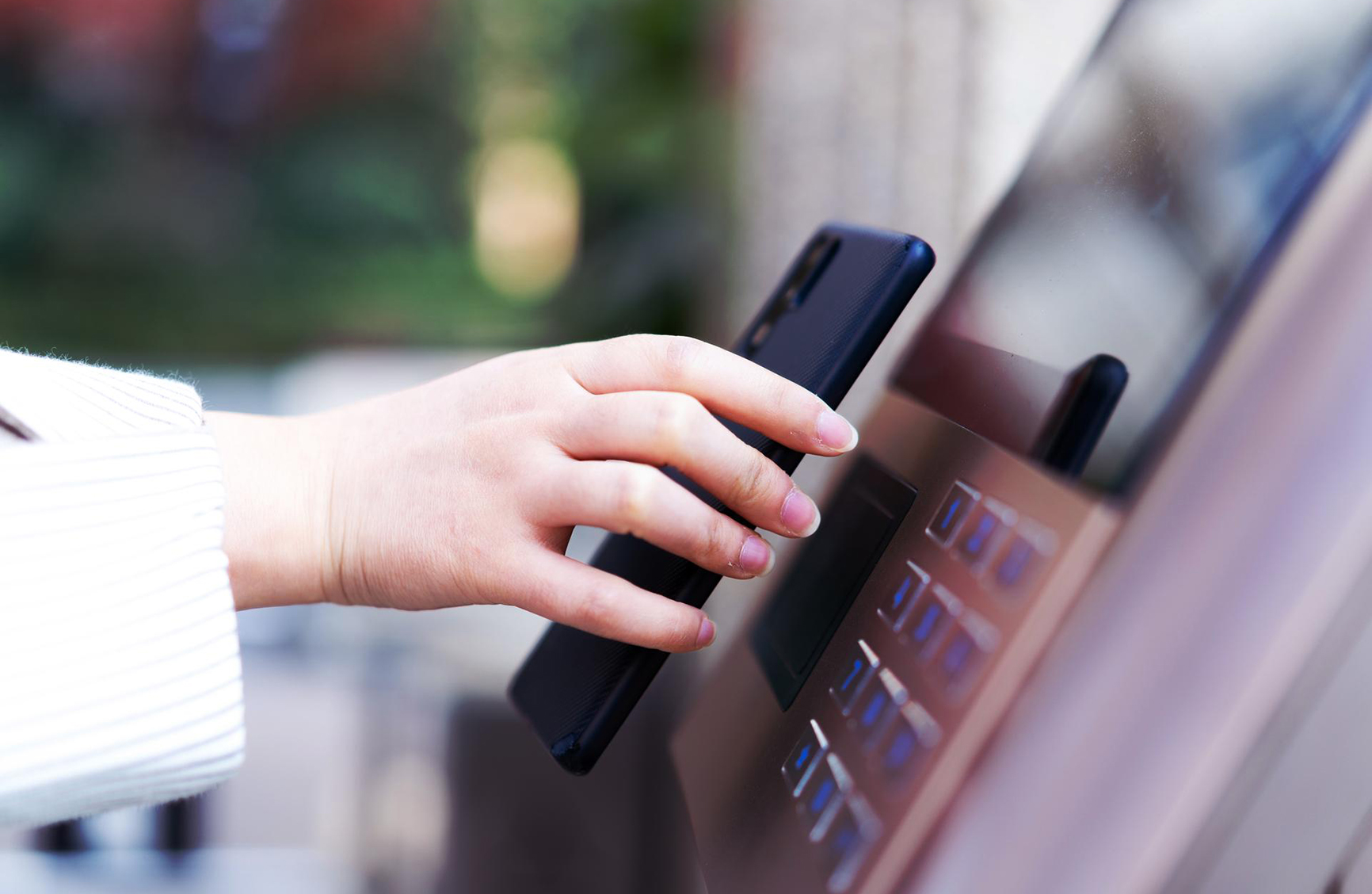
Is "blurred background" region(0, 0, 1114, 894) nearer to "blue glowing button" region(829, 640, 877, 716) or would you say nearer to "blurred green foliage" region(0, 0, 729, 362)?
"blurred green foliage" region(0, 0, 729, 362)

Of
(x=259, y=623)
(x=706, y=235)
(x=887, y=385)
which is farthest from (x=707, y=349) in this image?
(x=259, y=623)

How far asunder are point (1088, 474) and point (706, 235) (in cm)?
137

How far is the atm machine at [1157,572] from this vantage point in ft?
0.53

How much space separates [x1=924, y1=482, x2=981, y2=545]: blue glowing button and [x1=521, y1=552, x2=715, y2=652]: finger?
2.8 inches

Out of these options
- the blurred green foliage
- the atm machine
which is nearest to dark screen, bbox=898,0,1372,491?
the atm machine

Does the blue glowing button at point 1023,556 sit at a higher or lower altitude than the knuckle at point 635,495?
higher

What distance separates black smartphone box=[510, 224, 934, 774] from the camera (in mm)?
291

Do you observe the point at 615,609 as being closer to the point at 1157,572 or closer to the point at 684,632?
the point at 684,632

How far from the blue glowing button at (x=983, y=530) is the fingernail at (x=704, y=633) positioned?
9 cm

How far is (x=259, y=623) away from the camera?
1.78m

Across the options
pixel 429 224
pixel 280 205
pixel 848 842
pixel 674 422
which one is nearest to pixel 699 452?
pixel 674 422

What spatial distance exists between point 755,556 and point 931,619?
0.08 metres

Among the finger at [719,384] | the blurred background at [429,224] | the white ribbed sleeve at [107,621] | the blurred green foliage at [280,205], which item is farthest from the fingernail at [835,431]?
the blurred green foliage at [280,205]

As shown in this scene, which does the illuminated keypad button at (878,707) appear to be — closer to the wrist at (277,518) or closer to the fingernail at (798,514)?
the fingernail at (798,514)
